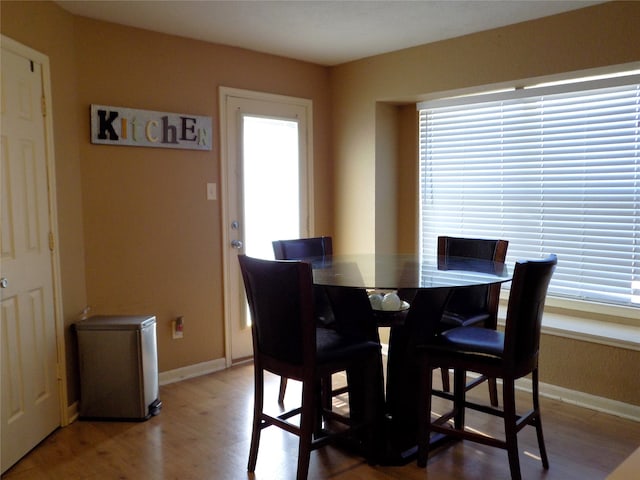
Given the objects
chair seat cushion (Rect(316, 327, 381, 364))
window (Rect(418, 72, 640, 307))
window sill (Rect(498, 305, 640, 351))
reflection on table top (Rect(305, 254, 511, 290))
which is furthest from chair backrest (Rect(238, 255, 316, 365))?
window (Rect(418, 72, 640, 307))

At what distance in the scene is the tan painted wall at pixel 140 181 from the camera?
3125 millimetres

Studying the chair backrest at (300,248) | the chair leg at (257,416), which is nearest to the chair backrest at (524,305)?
the chair leg at (257,416)

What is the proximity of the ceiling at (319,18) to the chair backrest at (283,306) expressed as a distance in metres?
1.62

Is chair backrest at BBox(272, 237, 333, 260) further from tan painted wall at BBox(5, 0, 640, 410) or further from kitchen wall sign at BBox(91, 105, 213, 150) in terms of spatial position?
kitchen wall sign at BBox(91, 105, 213, 150)

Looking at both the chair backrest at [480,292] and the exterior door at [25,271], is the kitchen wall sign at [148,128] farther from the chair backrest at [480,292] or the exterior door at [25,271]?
the chair backrest at [480,292]

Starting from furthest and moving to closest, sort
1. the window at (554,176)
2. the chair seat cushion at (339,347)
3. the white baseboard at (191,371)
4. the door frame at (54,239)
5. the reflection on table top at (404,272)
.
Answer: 1. the white baseboard at (191,371)
2. the window at (554,176)
3. the door frame at (54,239)
4. the reflection on table top at (404,272)
5. the chair seat cushion at (339,347)

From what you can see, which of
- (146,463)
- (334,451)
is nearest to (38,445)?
(146,463)

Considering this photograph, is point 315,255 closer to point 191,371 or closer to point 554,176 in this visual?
point 191,371

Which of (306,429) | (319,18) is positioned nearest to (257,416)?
(306,429)

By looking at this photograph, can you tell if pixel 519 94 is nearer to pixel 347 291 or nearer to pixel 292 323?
pixel 347 291

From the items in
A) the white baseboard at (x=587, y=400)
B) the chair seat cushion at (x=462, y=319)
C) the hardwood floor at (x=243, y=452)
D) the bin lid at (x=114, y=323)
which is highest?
the chair seat cushion at (x=462, y=319)

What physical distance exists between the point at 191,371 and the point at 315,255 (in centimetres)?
124

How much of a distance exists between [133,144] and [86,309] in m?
1.08

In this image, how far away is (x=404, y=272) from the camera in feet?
9.38
